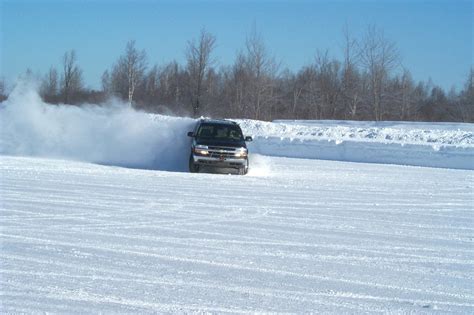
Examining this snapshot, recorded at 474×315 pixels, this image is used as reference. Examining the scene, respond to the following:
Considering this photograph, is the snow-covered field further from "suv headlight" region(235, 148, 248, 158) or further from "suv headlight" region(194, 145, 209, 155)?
"suv headlight" region(194, 145, 209, 155)

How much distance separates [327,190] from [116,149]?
32.0 ft

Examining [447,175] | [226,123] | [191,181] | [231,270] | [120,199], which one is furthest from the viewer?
[447,175]

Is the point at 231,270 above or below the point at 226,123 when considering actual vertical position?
below

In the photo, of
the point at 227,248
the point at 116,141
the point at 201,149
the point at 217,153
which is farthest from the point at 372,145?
the point at 227,248

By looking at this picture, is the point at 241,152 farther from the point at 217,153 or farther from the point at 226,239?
the point at 226,239

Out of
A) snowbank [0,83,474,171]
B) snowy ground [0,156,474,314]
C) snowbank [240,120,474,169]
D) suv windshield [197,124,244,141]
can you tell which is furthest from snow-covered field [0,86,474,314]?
snowbank [240,120,474,169]

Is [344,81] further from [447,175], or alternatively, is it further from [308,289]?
[308,289]

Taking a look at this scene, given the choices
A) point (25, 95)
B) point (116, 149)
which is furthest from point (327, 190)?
point (25, 95)

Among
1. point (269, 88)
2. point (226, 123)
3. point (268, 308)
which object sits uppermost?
point (269, 88)

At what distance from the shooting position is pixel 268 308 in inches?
223

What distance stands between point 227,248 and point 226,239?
0.57m

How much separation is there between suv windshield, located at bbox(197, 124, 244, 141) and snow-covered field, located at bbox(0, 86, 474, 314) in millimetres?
1437

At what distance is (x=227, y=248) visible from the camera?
26.5 ft

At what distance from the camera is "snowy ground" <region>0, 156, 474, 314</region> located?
5.92 m
